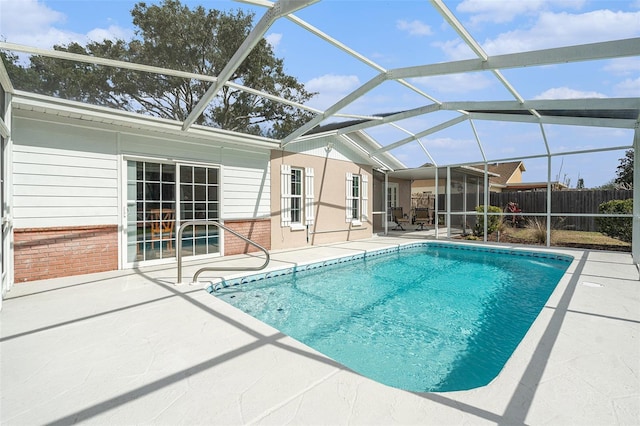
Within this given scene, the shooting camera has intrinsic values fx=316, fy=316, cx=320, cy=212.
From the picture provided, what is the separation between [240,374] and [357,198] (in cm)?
933

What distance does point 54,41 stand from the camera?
611 centimetres

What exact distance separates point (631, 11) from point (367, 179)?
8135 millimetres

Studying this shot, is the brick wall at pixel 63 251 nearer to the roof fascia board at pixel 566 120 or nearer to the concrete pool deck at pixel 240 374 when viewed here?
the concrete pool deck at pixel 240 374

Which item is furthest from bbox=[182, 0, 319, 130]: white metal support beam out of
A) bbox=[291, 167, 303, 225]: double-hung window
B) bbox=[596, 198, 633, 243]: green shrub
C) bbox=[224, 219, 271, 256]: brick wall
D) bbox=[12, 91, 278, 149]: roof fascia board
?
bbox=[596, 198, 633, 243]: green shrub

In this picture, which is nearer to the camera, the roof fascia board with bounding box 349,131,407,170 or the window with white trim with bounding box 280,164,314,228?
the window with white trim with bounding box 280,164,314,228

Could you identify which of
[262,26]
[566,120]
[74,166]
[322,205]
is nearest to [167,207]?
[74,166]

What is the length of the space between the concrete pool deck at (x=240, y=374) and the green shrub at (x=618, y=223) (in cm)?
674

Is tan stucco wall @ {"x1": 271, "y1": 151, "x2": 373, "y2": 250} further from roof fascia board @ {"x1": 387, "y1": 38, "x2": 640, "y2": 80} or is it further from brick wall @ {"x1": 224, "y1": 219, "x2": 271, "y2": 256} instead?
roof fascia board @ {"x1": 387, "y1": 38, "x2": 640, "y2": 80}

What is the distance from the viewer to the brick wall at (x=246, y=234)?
757 centimetres

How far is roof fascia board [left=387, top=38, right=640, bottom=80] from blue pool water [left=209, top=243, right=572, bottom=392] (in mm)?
3485

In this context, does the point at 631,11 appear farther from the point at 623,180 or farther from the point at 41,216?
the point at 623,180

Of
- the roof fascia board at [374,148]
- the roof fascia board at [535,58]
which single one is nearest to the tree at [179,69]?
the roof fascia board at [374,148]

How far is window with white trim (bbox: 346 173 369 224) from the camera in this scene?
10961 millimetres

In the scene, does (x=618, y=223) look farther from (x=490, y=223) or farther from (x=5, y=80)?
(x=5, y=80)
